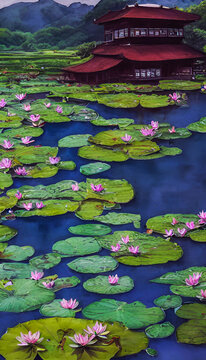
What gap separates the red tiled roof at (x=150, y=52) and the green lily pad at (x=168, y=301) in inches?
193

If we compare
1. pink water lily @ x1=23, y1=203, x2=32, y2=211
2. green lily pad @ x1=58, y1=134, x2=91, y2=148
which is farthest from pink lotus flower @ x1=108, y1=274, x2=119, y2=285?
green lily pad @ x1=58, y1=134, x2=91, y2=148

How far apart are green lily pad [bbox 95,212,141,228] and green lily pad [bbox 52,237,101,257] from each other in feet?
0.64

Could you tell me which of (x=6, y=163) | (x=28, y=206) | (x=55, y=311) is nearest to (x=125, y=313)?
(x=55, y=311)

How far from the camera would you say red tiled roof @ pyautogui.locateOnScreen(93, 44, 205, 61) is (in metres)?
5.76

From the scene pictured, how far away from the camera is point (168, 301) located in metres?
1.21

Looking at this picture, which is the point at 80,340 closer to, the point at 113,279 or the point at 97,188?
the point at 113,279

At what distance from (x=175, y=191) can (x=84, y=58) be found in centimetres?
568

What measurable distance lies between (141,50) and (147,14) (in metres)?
0.54

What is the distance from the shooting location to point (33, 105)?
3.45m

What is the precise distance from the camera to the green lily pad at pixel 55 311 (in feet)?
3.76

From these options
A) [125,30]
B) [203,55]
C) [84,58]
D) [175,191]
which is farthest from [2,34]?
[175,191]

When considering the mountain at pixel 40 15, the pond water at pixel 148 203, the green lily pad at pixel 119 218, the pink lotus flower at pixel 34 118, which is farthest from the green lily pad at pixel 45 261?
the mountain at pixel 40 15

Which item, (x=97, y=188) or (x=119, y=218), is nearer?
(x=119, y=218)

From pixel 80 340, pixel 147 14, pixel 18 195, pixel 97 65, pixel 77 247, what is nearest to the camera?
pixel 80 340
